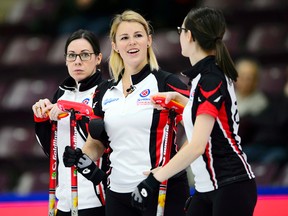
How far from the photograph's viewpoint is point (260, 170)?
24.2ft

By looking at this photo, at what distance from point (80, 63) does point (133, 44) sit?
0.47 metres

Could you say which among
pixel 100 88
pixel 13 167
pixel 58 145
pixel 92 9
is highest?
pixel 92 9

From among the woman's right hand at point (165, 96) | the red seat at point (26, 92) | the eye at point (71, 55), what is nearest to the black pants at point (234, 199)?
the woman's right hand at point (165, 96)

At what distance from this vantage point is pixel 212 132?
397cm

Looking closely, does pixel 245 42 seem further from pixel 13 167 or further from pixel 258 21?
pixel 13 167

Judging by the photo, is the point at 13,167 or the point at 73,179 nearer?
the point at 73,179

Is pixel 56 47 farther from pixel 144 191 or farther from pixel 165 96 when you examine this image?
pixel 144 191

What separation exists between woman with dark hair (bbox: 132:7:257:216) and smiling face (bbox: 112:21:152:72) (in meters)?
0.47

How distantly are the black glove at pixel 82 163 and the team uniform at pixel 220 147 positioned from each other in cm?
65

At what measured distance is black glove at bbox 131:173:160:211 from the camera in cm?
411

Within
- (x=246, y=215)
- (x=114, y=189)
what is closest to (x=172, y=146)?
(x=114, y=189)

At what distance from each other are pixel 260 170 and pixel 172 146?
301 cm

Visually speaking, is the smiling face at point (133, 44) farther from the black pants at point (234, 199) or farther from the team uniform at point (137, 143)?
the black pants at point (234, 199)

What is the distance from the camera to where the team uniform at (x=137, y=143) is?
14.4 feet
